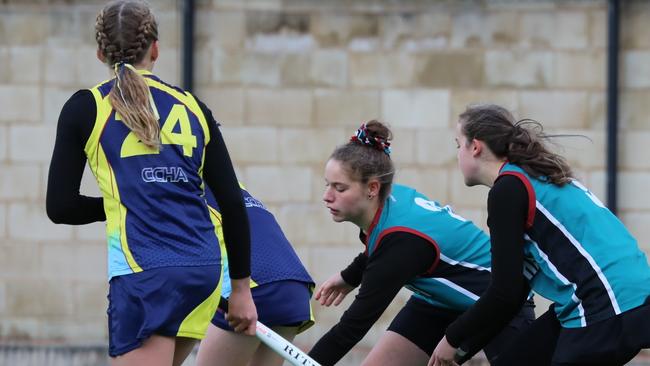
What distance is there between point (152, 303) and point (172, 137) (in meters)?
0.49

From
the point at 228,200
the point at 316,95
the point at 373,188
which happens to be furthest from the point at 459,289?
the point at 316,95

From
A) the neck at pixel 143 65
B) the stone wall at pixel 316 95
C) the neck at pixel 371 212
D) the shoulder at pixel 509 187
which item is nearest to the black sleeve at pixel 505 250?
the shoulder at pixel 509 187

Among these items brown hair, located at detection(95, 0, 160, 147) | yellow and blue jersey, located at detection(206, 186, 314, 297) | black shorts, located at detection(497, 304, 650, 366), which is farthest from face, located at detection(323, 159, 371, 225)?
brown hair, located at detection(95, 0, 160, 147)

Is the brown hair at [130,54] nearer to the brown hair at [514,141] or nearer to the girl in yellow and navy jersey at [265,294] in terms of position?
the girl in yellow and navy jersey at [265,294]

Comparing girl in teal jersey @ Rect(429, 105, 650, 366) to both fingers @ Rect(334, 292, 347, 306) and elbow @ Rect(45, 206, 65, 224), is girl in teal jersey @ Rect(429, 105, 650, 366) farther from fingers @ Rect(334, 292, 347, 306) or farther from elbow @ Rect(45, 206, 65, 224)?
elbow @ Rect(45, 206, 65, 224)

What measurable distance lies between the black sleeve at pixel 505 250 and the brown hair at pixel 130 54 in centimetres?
109

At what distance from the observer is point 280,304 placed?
4.61 m

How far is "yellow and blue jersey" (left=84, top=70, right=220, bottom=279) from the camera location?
11.8ft

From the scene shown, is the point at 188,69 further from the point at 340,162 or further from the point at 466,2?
the point at 340,162

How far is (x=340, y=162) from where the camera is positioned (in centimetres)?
452

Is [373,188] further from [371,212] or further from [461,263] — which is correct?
[461,263]

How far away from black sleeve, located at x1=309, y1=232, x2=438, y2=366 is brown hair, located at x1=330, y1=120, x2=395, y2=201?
0.84 feet

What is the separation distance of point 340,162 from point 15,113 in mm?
3991

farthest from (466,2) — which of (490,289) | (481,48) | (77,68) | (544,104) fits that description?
(490,289)
